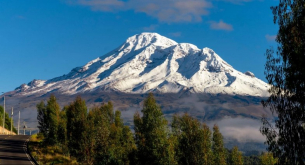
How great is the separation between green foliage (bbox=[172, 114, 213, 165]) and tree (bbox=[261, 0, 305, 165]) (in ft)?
123

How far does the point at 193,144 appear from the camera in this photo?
70438 mm

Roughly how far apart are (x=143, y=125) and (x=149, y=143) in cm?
481

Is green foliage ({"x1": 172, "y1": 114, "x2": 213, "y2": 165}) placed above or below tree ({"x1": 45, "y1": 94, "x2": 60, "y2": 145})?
below

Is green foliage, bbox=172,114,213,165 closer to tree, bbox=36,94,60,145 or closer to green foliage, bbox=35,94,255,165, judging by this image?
green foliage, bbox=35,94,255,165

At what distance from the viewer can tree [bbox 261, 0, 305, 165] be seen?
30219 mm

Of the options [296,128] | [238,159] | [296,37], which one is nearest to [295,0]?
[296,37]

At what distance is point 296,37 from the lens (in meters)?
30.1

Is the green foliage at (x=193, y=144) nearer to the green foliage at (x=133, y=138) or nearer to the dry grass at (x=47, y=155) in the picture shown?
the green foliage at (x=133, y=138)

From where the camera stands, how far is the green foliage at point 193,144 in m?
70.2

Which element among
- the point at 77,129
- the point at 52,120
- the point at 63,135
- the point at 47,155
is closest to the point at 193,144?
the point at 77,129

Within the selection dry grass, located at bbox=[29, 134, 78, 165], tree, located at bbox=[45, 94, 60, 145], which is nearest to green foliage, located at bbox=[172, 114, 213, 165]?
dry grass, located at bbox=[29, 134, 78, 165]

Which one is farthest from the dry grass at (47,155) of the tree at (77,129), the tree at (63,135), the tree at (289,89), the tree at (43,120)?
the tree at (289,89)

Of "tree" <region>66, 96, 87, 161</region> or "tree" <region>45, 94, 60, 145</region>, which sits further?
"tree" <region>45, 94, 60, 145</region>

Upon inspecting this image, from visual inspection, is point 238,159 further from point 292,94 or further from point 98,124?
point 292,94
